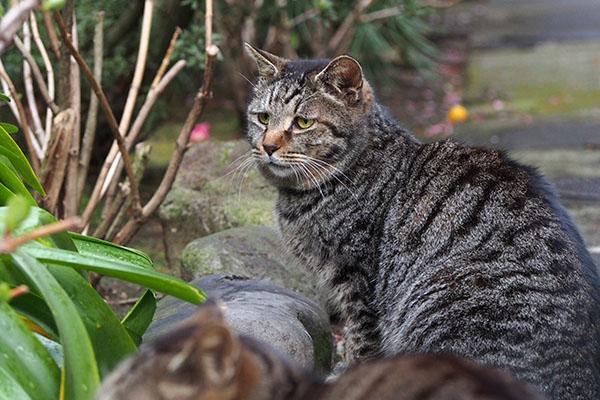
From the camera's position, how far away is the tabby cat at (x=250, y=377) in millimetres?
1599

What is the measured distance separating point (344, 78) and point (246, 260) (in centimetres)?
114

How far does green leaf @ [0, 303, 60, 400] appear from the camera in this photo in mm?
2176

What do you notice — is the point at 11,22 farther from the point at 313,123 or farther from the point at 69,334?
the point at 313,123

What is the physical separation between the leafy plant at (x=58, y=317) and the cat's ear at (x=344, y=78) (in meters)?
1.47

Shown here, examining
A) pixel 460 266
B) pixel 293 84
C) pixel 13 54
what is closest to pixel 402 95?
pixel 13 54

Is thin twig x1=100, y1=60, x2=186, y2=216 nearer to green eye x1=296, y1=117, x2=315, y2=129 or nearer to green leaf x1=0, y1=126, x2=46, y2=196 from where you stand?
green eye x1=296, y1=117, x2=315, y2=129

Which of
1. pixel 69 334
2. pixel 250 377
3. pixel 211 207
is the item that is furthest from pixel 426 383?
pixel 211 207

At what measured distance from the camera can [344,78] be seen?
3631mm

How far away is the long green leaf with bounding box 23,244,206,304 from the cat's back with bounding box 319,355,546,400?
65 cm

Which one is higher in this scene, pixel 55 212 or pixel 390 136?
pixel 390 136

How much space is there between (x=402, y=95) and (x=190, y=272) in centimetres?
582

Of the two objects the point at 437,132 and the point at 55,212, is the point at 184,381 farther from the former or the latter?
the point at 437,132

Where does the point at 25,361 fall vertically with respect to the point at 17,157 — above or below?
below

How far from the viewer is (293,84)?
3719mm
